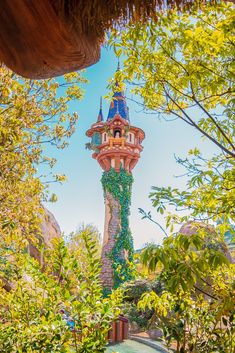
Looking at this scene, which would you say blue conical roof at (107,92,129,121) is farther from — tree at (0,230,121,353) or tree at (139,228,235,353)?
tree at (0,230,121,353)

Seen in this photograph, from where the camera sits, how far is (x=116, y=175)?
1273 cm

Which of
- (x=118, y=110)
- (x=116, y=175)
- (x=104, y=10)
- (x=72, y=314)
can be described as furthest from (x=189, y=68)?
(x=118, y=110)

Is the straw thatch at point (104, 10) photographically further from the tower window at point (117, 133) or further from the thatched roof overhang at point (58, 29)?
the tower window at point (117, 133)

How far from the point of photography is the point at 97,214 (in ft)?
44.0

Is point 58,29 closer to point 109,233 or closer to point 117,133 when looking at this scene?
point 109,233

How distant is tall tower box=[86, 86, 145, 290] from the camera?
11.9 meters

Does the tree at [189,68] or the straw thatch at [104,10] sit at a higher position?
the tree at [189,68]

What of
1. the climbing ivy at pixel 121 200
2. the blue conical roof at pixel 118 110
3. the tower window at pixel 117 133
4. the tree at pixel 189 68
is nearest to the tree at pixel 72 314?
the tree at pixel 189 68

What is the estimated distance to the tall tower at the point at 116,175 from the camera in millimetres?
11852

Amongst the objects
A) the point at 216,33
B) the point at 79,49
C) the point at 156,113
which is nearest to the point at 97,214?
the point at 156,113

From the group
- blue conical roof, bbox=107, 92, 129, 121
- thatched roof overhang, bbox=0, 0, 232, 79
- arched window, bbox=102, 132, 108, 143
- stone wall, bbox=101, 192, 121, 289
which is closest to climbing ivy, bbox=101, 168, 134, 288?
stone wall, bbox=101, 192, 121, 289

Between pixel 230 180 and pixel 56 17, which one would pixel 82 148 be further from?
pixel 56 17

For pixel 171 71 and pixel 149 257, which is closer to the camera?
pixel 149 257

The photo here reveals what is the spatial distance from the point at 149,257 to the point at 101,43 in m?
0.99
